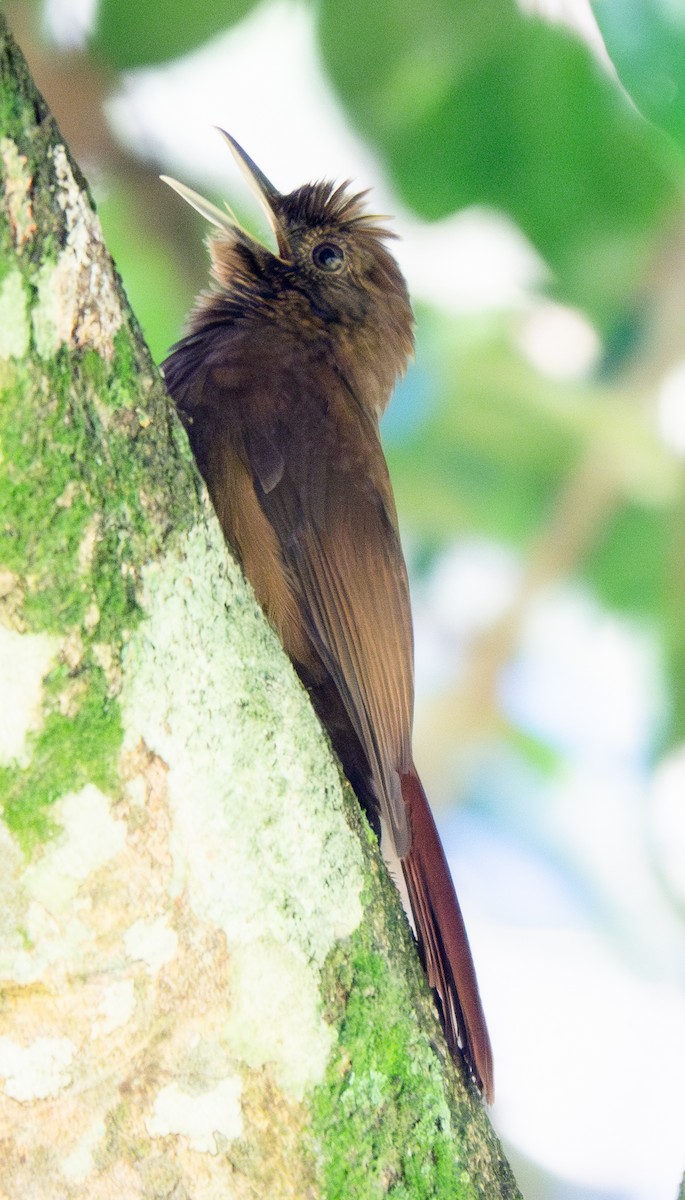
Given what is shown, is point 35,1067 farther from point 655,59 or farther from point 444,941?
point 655,59

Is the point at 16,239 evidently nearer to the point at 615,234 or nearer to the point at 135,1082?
the point at 135,1082

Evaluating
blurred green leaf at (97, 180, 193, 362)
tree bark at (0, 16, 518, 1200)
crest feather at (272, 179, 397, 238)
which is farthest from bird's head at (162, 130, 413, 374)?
tree bark at (0, 16, 518, 1200)

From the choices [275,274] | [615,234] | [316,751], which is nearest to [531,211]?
[615,234]

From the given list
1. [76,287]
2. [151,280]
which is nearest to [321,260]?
[151,280]

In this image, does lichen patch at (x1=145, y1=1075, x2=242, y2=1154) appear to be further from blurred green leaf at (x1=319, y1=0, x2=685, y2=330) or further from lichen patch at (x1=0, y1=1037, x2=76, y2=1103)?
blurred green leaf at (x1=319, y1=0, x2=685, y2=330)

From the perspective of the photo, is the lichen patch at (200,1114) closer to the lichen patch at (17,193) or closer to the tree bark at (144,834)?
the tree bark at (144,834)

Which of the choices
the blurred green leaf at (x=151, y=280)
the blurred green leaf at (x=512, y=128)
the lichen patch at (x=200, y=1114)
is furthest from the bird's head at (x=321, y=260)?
the lichen patch at (x=200, y=1114)

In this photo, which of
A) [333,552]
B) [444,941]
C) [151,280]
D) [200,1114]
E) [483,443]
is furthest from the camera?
[483,443]
